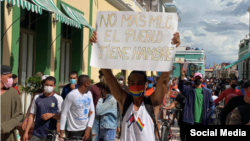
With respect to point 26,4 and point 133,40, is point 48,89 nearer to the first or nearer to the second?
point 133,40

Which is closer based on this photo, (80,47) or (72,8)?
(72,8)

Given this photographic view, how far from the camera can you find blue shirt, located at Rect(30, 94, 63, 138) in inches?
180

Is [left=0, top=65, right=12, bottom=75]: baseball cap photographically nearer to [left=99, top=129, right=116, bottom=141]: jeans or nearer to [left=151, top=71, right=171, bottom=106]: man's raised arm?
[left=99, top=129, right=116, bottom=141]: jeans

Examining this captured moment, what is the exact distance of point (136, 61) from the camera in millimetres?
3121

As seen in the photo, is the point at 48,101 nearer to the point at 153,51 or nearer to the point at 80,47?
the point at 153,51

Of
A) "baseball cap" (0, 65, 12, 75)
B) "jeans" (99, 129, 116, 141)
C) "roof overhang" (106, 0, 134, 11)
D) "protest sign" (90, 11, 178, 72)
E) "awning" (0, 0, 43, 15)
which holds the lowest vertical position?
"jeans" (99, 129, 116, 141)

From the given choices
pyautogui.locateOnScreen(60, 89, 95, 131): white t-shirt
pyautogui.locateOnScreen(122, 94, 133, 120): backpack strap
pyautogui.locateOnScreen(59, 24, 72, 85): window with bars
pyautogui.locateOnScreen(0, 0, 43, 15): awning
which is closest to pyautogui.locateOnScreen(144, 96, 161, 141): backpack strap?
pyautogui.locateOnScreen(122, 94, 133, 120): backpack strap

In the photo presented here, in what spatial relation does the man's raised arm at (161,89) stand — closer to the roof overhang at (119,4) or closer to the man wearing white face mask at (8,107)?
the man wearing white face mask at (8,107)

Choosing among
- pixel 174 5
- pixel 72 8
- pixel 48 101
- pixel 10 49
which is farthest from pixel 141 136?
pixel 174 5

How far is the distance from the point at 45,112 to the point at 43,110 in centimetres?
5

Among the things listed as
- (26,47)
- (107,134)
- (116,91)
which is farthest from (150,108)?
(26,47)

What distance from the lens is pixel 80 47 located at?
1198 centimetres

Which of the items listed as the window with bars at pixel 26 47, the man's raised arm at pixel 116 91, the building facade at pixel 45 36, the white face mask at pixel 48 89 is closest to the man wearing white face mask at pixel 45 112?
the white face mask at pixel 48 89

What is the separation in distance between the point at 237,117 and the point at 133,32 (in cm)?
160
